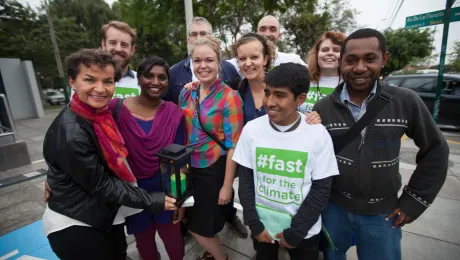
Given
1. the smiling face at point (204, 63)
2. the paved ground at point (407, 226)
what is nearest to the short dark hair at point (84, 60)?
the smiling face at point (204, 63)

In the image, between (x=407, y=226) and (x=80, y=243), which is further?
(x=407, y=226)

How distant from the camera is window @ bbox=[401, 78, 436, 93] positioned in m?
7.25

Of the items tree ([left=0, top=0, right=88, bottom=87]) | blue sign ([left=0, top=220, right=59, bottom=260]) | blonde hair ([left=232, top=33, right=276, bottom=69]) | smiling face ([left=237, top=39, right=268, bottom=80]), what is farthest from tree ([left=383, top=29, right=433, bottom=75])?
tree ([left=0, top=0, right=88, bottom=87])

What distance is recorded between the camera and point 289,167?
1.43 metres

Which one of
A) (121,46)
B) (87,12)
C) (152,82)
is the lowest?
(152,82)

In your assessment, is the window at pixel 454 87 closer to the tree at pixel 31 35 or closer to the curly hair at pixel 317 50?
the curly hair at pixel 317 50

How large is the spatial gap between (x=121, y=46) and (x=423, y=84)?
347 inches

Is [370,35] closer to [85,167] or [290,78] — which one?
[290,78]

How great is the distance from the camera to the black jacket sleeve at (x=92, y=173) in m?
1.24

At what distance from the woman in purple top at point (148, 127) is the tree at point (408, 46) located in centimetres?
2397

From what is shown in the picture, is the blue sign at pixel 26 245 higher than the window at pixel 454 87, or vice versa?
the window at pixel 454 87

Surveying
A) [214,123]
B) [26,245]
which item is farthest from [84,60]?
[26,245]

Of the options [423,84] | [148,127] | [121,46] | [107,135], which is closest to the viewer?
[107,135]

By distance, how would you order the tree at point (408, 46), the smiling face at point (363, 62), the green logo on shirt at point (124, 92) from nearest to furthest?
the smiling face at point (363, 62) < the green logo on shirt at point (124, 92) < the tree at point (408, 46)
